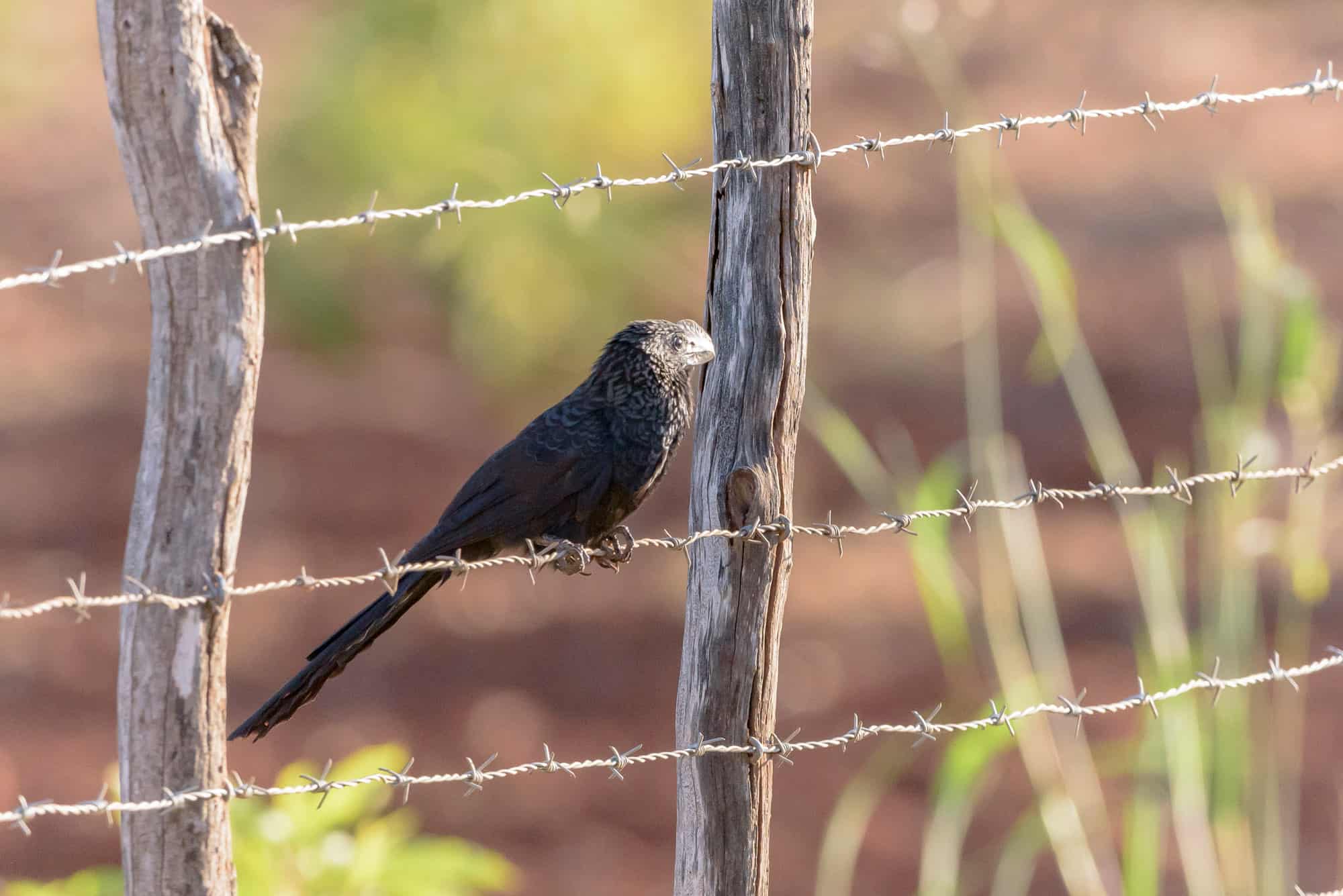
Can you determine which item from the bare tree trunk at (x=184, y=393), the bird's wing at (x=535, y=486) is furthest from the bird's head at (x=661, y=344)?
the bare tree trunk at (x=184, y=393)

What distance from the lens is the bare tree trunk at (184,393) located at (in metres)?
1.56

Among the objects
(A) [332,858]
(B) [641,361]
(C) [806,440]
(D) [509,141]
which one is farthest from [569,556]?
(D) [509,141]

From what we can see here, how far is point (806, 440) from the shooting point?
7.51 metres

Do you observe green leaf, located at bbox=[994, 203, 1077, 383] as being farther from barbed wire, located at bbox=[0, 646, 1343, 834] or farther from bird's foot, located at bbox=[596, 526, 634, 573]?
bird's foot, located at bbox=[596, 526, 634, 573]

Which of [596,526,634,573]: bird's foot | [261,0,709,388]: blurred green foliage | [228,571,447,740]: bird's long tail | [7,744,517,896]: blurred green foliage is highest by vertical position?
[261,0,709,388]: blurred green foliage

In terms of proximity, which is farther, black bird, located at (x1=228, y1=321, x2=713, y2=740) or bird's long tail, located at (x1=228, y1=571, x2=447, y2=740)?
black bird, located at (x1=228, y1=321, x2=713, y2=740)

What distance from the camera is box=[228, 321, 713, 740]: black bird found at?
2.62 metres

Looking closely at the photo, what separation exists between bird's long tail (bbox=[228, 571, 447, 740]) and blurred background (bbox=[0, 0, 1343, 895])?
0.91 ft

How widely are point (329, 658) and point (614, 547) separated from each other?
0.94 m

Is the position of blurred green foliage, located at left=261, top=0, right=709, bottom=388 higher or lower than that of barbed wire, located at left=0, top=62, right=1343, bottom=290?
higher

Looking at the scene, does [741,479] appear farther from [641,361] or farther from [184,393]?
[184,393]

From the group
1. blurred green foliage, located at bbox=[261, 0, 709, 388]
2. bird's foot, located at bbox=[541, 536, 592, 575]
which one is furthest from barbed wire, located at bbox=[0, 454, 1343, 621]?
blurred green foliage, located at bbox=[261, 0, 709, 388]

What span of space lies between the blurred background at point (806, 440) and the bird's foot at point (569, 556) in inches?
22.3

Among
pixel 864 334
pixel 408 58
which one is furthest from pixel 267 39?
pixel 864 334
